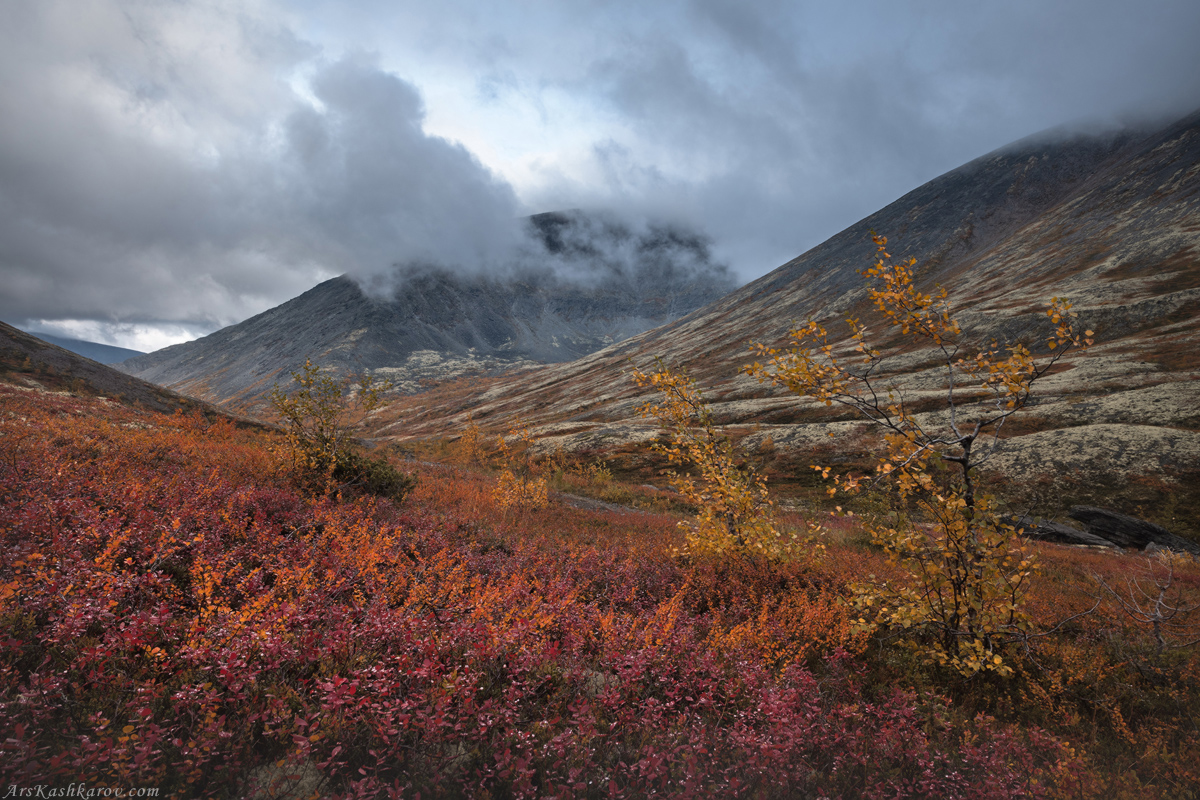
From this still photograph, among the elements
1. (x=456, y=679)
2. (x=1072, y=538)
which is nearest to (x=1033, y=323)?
(x=1072, y=538)

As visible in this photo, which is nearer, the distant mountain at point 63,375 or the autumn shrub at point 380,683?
the autumn shrub at point 380,683

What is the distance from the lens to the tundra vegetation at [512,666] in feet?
11.5

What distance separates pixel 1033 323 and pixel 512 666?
88.9 metres

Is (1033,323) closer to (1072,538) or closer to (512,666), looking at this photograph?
(1072,538)

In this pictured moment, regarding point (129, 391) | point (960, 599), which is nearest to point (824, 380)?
point (960, 599)

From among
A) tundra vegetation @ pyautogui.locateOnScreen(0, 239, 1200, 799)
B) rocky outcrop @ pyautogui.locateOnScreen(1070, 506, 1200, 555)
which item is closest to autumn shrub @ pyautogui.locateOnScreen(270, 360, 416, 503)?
tundra vegetation @ pyautogui.locateOnScreen(0, 239, 1200, 799)

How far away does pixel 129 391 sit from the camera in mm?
24906

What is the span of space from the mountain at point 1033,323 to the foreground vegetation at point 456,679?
8.28 metres

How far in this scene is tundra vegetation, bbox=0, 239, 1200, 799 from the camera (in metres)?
3.52

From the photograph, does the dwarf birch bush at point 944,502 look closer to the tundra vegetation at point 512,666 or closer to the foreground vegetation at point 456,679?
the tundra vegetation at point 512,666

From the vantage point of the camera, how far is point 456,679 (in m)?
4.26

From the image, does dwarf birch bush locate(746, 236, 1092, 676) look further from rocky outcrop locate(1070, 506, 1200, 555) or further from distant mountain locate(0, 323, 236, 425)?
distant mountain locate(0, 323, 236, 425)

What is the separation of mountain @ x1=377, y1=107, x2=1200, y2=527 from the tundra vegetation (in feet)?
25.9

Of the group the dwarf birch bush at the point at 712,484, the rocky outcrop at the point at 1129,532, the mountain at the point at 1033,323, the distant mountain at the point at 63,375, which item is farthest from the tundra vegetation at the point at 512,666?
the rocky outcrop at the point at 1129,532
